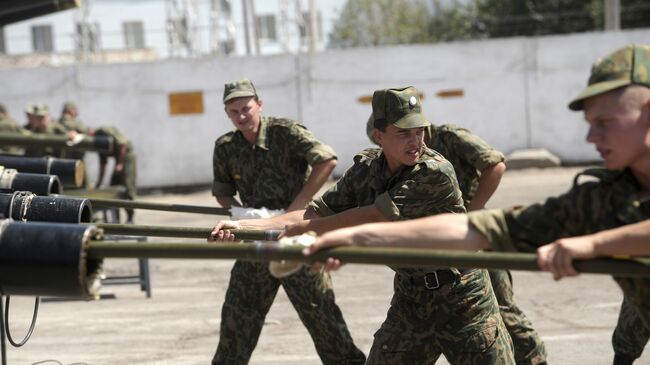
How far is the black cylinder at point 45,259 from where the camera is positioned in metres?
4.06

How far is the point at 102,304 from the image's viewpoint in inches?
411

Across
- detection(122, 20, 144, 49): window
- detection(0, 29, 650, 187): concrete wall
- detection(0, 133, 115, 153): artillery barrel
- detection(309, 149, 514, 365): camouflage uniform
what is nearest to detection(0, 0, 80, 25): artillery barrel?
detection(0, 133, 115, 153): artillery barrel

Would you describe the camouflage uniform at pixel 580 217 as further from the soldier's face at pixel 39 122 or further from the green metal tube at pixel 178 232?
the soldier's face at pixel 39 122

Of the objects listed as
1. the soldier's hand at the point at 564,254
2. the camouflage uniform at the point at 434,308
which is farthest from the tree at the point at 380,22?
the soldier's hand at the point at 564,254

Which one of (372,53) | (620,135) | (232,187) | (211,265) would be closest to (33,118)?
(211,265)

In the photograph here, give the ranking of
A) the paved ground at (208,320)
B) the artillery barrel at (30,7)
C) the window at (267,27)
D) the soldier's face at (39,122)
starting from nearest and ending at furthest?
the paved ground at (208,320)
the artillery barrel at (30,7)
the soldier's face at (39,122)
the window at (267,27)

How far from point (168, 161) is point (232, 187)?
49.2 feet

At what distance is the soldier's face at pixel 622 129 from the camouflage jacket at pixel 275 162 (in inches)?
137

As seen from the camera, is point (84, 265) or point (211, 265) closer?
point (84, 265)

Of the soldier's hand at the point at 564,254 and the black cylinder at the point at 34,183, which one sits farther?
the black cylinder at the point at 34,183

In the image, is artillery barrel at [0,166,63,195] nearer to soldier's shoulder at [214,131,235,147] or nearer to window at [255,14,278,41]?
soldier's shoulder at [214,131,235,147]

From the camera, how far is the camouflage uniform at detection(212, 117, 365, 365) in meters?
6.46

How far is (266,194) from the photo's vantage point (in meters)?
7.03

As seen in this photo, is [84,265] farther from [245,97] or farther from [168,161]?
[168,161]
